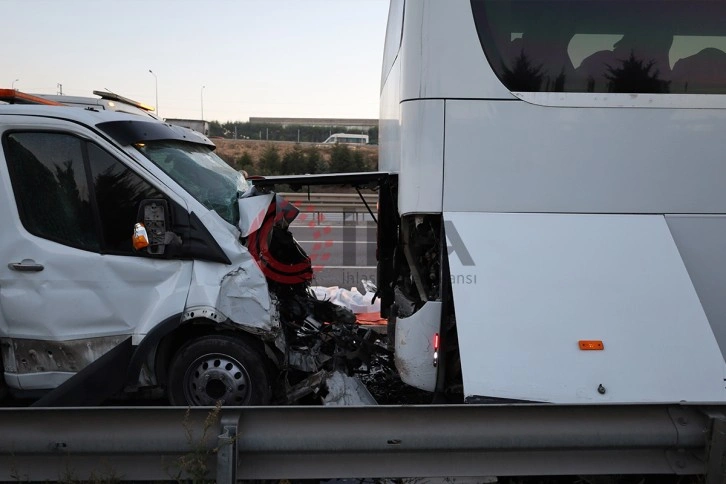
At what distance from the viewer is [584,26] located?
3.57 m

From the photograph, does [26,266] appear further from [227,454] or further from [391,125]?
[391,125]

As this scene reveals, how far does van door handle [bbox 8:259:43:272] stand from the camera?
378 cm

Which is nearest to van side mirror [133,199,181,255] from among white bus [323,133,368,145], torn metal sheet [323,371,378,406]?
torn metal sheet [323,371,378,406]

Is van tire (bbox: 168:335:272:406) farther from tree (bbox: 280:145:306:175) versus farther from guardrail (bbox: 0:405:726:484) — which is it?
tree (bbox: 280:145:306:175)

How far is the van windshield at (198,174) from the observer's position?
409cm

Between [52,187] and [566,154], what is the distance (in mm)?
3390

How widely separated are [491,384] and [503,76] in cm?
183

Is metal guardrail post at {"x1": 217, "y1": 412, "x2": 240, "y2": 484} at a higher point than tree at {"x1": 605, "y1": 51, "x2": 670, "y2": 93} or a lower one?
lower

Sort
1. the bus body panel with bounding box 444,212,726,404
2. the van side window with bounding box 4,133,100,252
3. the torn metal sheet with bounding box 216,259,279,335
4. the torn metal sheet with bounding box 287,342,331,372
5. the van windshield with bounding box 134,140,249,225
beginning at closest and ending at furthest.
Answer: the bus body panel with bounding box 444,212,726,404, the torn metal sheet with bounding box 216,259,279,335, the van side window with bounding box 4,133,100,252, the van windshield with bounding box 134,140,249,225, the torn metal sheet with bounding box 287,342,331,372

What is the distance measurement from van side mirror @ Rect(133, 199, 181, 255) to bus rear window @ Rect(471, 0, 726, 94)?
7.68 feet

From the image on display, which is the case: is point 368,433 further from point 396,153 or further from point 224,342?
point 396,153

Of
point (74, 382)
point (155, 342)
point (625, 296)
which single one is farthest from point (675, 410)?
point (74, 382)

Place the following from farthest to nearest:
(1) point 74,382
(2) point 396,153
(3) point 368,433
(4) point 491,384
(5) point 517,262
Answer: (2) point 396,153
(1) point 74,382
(5) point 517,262
(4) point 491,384
(3) point 368,433

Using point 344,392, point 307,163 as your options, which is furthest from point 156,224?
point 307,163
